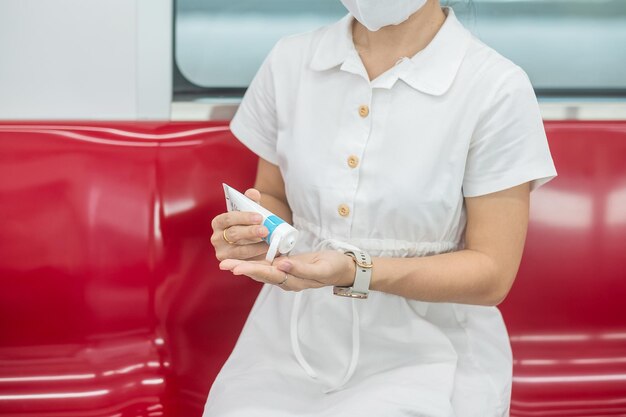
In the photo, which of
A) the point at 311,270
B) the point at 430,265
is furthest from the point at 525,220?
the point at 311,270

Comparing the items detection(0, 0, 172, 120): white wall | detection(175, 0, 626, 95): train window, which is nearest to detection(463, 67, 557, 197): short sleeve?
detection(175, 0, 626, 95): train window

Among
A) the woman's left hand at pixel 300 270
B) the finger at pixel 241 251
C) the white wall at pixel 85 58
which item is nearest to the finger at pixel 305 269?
the woman's left hand at pixel 300 270

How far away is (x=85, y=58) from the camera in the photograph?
1.88m

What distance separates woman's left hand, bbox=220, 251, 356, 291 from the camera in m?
1.11

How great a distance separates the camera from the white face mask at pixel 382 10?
1270 mm

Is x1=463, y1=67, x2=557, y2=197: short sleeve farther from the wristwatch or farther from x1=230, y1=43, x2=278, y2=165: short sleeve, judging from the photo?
x1=230, y1=43, x2=278, y2=165: short sleeve

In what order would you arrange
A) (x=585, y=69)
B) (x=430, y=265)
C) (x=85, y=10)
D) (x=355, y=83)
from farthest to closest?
(x=585, y=69) → (x=85, y=10) → (x=355, y=83) → (x=430, y=265)

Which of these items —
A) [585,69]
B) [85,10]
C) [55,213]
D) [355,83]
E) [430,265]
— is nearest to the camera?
[430,265]

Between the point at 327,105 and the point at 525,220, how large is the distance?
378 millimetres

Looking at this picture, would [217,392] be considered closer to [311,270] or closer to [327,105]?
[311,270]

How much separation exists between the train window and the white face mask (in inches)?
24.0

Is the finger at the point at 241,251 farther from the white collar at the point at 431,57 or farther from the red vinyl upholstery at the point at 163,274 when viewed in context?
the red vinyl upholstery at the point at 163,274

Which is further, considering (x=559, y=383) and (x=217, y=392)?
(x=559, y=383)

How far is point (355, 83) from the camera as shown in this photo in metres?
1.42
